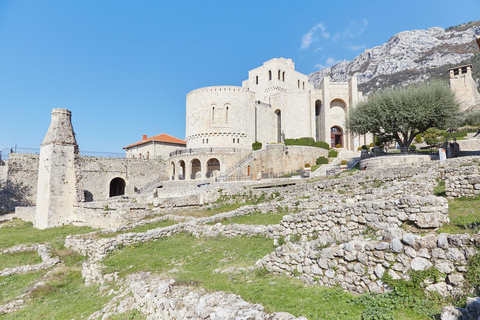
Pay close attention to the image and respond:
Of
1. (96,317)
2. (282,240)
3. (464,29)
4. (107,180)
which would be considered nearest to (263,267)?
(282,240)

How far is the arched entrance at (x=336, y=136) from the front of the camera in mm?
48287

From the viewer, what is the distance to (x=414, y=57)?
164m

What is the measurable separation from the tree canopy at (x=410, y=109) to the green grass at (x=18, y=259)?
26.3m

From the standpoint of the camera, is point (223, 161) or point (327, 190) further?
point (223, 161)

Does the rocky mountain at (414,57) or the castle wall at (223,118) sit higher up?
the rocky mountain at (414,57)

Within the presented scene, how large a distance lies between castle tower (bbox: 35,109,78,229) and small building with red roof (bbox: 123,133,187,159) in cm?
2876

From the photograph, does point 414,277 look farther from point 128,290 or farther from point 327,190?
point 327,190

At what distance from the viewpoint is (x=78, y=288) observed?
32.5 feet

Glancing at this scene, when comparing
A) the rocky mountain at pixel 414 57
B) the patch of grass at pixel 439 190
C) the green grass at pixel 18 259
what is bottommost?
the green grass at pixel 18 259

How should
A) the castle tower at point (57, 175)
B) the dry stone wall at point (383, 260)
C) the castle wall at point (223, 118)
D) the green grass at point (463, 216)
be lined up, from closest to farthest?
1. the dry stone wall at point (383, 260)
2. the green grass at point (463, 216)
3. the castle tower at point (57, 175)
4. the castle wall at point (223, 118)

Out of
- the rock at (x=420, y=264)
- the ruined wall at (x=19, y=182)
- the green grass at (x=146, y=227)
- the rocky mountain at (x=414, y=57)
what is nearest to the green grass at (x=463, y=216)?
the rock at (x=420, y=264)

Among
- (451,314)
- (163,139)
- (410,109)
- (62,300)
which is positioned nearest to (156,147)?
(163,139)

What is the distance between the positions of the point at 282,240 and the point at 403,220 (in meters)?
3.80

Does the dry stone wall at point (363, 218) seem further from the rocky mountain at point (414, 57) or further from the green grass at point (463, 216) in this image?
the rocky mountain at point (414, 57)
